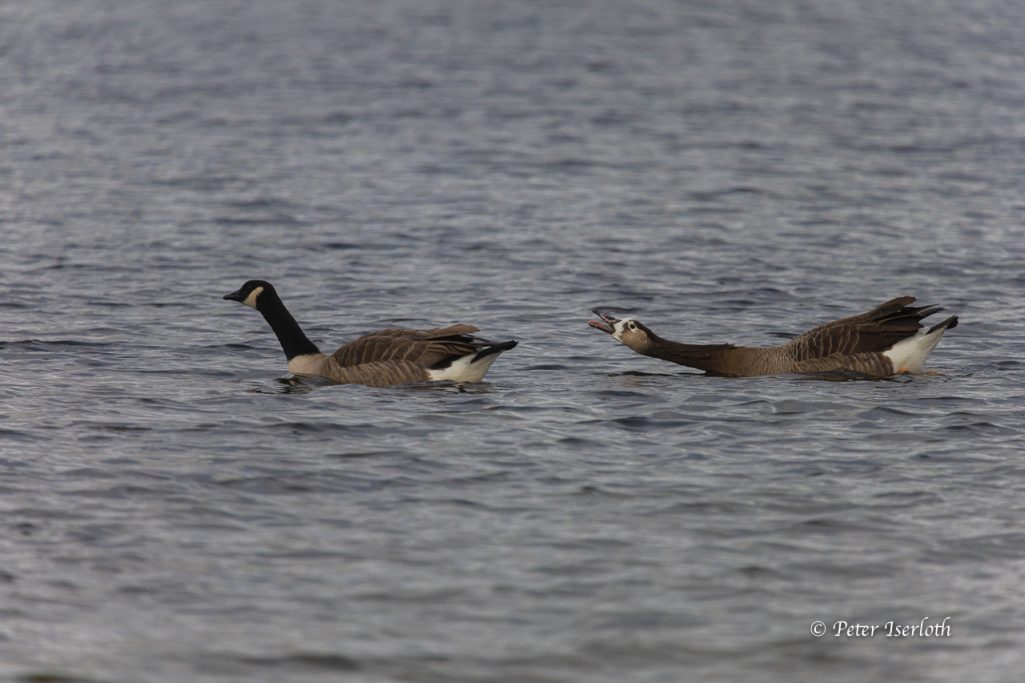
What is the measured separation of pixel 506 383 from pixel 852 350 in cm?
343

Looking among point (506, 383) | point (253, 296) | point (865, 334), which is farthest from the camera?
point (253, 296)

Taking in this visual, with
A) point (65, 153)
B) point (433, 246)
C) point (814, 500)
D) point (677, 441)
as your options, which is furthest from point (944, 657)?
point (65, 153)

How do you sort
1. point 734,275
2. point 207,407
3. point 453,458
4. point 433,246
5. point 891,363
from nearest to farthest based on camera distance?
point 453,458 < point 207,407 < point 891,363 < point 734,275 < point 433,246

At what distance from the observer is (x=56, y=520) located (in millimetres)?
10602

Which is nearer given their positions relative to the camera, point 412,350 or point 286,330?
point 412,350

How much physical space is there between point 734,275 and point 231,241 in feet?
24.6

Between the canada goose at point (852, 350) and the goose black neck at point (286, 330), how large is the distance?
2.92m

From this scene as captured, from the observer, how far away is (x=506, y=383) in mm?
15281

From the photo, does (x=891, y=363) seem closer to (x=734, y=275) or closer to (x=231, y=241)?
(x=734, y=275)

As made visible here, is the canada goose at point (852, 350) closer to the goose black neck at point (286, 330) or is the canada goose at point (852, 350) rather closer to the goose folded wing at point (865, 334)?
the goose folded wing at point (865, 334)

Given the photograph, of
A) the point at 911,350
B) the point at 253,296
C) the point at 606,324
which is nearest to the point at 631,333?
the point at 606,324

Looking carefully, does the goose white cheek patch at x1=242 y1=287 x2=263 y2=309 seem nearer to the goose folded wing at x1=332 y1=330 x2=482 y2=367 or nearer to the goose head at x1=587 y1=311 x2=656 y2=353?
the goose folded wing at x1=332 y1=330 x2=482 y2=367

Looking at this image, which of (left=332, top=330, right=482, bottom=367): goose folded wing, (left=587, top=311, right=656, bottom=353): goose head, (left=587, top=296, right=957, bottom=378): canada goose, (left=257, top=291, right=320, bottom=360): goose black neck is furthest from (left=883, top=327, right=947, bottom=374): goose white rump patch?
(left=257, top=291, right=320, bottom=360): goose black neck

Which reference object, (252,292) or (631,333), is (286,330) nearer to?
(252,292)
